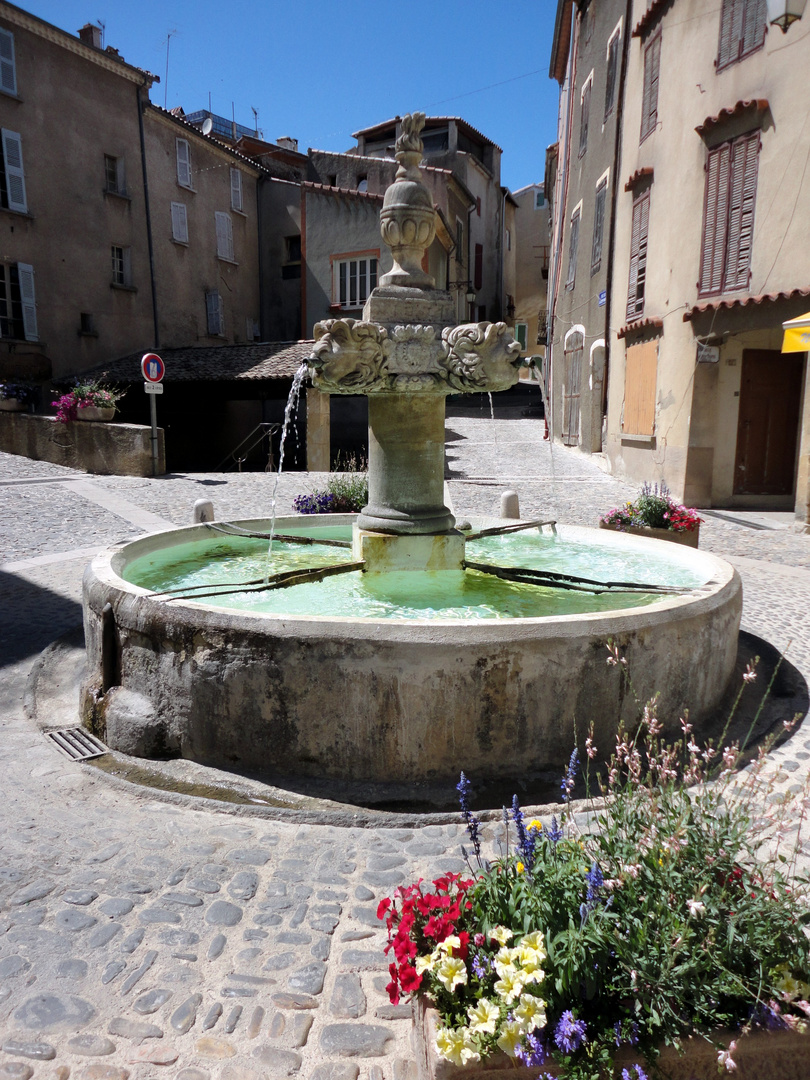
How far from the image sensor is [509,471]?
16344 millimetres

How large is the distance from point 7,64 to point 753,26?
1666cm

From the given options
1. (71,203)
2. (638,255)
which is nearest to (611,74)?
(638,255)

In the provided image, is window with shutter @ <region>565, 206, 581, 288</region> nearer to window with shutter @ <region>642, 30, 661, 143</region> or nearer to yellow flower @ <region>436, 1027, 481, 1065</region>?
window with shutter @ <region>642, 30, 661, 143</region>

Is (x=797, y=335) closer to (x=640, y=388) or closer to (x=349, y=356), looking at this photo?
(x=640, y=388)

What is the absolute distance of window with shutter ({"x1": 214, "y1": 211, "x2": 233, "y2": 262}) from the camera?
83.3ft

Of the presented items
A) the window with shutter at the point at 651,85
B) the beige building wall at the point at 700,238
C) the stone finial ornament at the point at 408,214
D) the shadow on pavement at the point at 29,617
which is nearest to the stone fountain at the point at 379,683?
the stone finial ornament at the point at 408,214

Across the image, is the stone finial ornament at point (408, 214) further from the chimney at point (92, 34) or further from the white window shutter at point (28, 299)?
the chimney at point (92, 34)

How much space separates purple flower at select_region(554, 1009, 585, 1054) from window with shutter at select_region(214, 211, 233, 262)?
2677cm

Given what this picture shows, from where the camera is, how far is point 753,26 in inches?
456

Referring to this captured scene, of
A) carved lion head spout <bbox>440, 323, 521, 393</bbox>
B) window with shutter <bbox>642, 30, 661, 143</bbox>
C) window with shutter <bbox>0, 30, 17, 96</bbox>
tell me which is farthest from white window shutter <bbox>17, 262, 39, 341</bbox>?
carved lion head spout <bbox>440, 323, 521, 393</bbox>

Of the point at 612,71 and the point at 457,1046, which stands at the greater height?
the point at 612,71

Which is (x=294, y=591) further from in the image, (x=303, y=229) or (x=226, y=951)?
(x=303, y=229)

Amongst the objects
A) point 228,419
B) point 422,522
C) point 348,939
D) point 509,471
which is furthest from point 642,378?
point 228,419

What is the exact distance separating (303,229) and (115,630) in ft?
76.3
